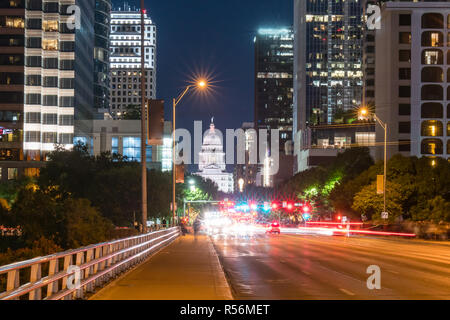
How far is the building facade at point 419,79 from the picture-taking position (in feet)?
378

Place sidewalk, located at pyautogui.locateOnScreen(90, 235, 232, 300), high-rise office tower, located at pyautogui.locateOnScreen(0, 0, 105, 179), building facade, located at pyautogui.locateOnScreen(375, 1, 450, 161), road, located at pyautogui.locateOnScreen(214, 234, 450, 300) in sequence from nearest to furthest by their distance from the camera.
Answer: sidewalk, located at pyautogui.locateOnScreen(90, 235, 232, 300) → road, located at pyautogui.locateOnScreen(214, 234, 450, 300) → building facade, located at pyautogui.locateOnScreen(375, 1, 450, 161) → high-rise office tower, located at pyautogui.locateOnScreen(0, 0, 105, 179)

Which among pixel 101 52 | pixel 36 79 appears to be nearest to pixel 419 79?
pixel 36 79

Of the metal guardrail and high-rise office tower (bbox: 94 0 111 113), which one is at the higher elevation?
high-rise office tower (bbox: 94 0 111 113)

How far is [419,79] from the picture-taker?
115500 millimetres

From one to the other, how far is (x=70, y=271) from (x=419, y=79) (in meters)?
109

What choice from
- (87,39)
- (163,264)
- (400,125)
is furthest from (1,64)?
(163,264)

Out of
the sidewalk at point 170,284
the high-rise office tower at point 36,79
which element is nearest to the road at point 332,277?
the sidewalk at point 170,284

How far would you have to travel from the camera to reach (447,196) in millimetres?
76812

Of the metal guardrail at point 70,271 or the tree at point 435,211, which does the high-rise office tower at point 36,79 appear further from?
the metal guardrail at point 70,271

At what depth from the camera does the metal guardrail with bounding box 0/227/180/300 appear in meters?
10.4

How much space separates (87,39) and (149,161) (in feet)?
92.0

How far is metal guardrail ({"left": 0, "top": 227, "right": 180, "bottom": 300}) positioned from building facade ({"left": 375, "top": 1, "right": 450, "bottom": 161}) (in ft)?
309

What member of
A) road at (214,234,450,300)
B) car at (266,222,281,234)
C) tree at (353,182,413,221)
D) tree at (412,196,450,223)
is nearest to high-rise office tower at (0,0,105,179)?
car at (266,222,281,234)

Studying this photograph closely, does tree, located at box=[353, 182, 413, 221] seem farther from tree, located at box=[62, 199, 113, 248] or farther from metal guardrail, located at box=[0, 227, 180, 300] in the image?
metal guardrail, located at box=[0, 227, 180, 300]
